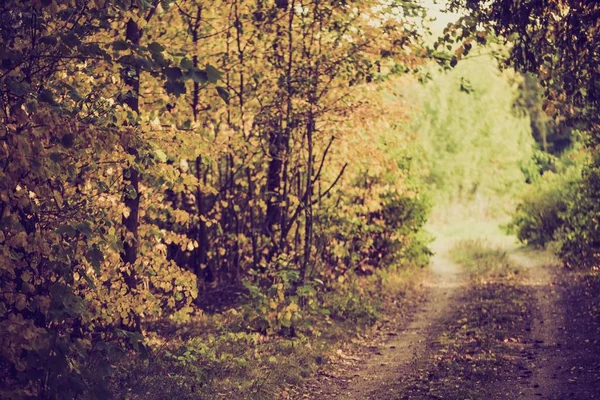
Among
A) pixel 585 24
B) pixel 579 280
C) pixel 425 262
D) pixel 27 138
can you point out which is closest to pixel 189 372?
pixel 27 138

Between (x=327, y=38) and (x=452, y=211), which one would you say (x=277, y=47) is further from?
(x=452, y=211)

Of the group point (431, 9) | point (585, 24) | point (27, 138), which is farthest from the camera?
point (431, 9)

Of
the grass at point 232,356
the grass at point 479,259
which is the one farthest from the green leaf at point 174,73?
the grass at point 479,259

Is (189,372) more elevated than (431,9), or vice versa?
(431,9)

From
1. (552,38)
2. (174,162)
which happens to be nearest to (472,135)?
(552,38)

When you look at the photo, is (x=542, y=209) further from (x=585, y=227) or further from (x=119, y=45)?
(x=119, y=45)

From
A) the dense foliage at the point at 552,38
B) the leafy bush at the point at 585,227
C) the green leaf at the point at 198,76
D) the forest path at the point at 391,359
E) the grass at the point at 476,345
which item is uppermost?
the dense foliage at the point at 552,38

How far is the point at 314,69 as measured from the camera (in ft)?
41.6

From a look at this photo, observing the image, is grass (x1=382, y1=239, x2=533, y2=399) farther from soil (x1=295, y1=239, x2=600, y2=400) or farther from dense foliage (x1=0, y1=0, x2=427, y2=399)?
dense foliage (x1=0, y1=0, x2=427, y2=399)

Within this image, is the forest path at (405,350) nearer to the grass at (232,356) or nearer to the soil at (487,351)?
the soil at (487,351)

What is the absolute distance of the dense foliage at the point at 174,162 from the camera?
5.43 metres

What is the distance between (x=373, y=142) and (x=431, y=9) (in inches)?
132

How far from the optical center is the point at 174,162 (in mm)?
10773

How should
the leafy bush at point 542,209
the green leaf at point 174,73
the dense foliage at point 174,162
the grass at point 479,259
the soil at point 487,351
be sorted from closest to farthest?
the green leaf at point 174,73, the dense foliage at point 174,162, the soil at point 487,351, the grass at point 479,259, the leafy bush at point 542,209
